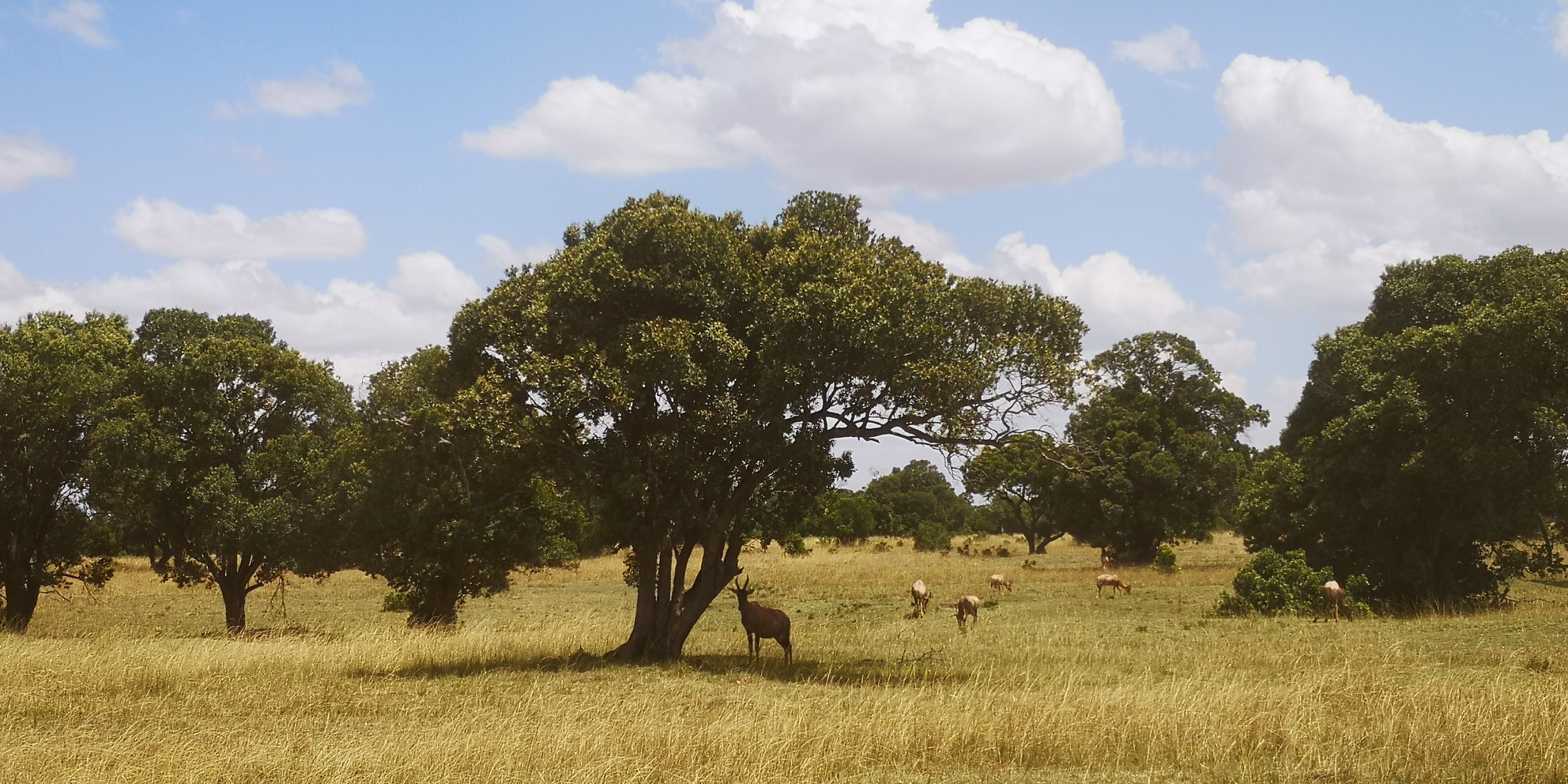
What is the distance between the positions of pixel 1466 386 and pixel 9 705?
32520mm

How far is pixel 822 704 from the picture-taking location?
52.0 feet

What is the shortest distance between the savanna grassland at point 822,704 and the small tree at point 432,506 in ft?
6.17

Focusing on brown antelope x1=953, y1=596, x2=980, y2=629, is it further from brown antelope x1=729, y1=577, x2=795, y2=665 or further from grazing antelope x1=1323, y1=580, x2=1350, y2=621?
grazing antelope x1=1323, y1=580, x2=1350, y2=621

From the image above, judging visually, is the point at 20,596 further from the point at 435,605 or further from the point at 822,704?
the point at 822,704

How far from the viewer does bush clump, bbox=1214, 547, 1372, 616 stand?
30.2m

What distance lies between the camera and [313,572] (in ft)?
99.0

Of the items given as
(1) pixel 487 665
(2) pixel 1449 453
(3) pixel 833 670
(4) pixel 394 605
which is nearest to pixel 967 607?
(3) pixel 833 670

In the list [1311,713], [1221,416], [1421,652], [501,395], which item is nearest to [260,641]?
[501,395]

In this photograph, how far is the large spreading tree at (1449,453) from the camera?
1129 inches

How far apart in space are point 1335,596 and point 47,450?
111 feet

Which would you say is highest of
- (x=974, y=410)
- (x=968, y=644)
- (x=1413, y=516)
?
(x=974, y=410)

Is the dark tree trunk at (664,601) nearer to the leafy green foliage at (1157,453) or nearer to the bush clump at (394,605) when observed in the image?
the bush clump at (394,605)

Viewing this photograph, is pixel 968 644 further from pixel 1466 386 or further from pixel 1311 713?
pixel 1466 386

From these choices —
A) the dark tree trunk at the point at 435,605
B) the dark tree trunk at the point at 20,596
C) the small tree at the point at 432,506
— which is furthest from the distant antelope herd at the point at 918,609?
the dark tree trunk at the point at 20,596
